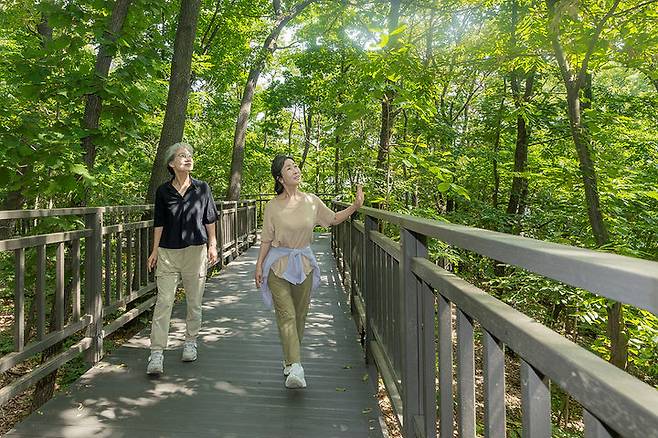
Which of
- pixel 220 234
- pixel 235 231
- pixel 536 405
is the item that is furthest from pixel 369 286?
pixel 235 231

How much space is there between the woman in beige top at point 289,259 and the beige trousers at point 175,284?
0.66 meters

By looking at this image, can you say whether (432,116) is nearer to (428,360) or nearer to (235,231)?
(235,231)

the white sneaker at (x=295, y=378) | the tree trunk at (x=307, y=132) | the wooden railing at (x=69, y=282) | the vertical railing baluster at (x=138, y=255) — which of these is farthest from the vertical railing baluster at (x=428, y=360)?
the tree trunk at (x=307, y=132)

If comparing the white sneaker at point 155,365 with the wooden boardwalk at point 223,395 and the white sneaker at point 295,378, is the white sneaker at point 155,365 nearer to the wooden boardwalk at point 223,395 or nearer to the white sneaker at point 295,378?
the wooden boardwalk at point 223,395

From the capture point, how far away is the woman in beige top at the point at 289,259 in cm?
359

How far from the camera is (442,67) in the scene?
7539 mm

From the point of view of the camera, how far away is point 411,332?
2.35 m

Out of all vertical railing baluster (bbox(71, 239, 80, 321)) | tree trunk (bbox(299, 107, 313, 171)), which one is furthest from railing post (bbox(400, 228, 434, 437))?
tree trunk (bbox(299, 107, 313, 171))

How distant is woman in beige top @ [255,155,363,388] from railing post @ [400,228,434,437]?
4.24 feet

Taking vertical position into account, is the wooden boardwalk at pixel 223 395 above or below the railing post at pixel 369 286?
below

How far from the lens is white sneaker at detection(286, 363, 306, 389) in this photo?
3562 mm

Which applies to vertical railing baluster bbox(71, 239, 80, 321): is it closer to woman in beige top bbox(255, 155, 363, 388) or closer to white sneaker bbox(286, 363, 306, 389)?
woman in beige top bbox(255, 155, 363, 388)

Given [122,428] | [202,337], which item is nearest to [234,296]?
[202,337]

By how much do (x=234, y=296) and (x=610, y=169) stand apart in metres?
5.63
